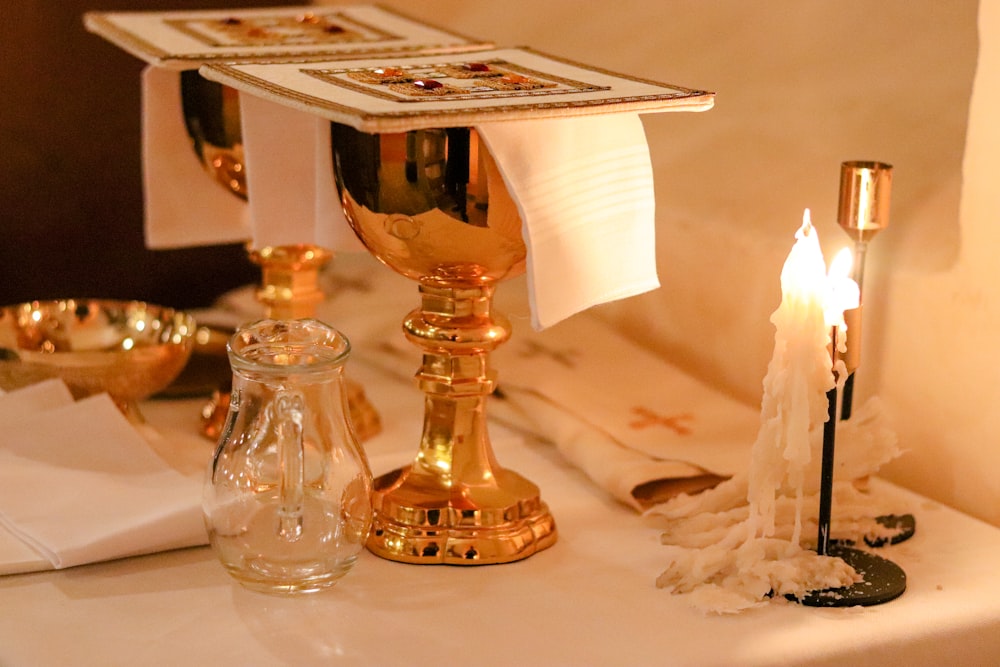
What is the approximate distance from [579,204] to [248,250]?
0.44m

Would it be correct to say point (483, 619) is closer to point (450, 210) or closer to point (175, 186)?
point (450, 210)

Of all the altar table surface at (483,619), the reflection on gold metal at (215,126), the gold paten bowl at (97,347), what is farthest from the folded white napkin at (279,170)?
the altar table surface at (483,619)

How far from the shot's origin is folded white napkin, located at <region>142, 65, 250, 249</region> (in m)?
1.12

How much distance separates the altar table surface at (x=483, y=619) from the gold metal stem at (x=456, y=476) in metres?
0.01

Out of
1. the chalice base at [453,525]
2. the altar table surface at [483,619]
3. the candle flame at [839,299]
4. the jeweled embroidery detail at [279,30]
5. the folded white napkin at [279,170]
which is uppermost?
the jeweled embroidery detail at [279,30]

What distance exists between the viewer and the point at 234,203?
3.93ft

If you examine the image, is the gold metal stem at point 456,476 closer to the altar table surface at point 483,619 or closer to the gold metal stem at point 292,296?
the altar table surface at point 483,619

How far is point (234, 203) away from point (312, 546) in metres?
0.48

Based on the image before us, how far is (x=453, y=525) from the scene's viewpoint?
864mm

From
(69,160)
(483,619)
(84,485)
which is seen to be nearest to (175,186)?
(84,485)

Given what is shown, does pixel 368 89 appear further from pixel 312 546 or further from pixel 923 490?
pixel 923 490

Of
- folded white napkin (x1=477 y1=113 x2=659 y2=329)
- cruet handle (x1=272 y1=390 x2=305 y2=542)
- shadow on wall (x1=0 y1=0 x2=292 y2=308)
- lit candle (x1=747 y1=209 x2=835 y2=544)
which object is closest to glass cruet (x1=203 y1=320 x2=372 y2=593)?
cruet handle (x1=272 y1=390 x2=305 y2=542)

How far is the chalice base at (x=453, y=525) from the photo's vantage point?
86cm

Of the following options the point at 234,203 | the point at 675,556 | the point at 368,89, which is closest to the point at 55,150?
the point at 234,203
